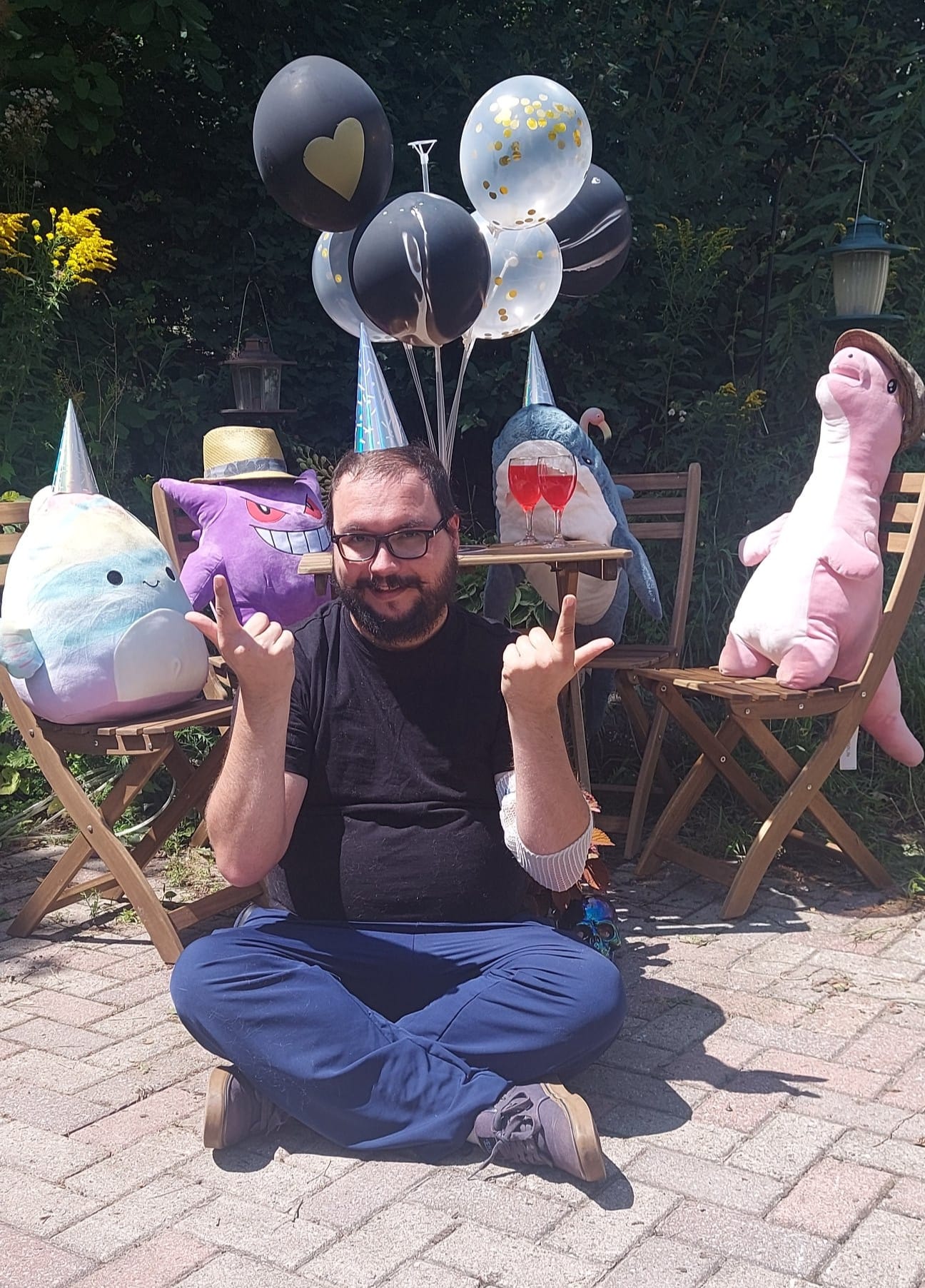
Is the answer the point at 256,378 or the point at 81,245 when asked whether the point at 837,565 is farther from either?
the point at 81,245

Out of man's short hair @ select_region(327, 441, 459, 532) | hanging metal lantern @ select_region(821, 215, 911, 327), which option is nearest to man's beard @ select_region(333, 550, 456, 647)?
man's short hair @ select_region(327, 441, 459, 532)

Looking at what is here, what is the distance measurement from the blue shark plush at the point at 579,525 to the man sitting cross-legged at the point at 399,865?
146 cm

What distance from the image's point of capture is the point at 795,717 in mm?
3777

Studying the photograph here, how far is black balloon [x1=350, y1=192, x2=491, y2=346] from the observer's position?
3.52 metres

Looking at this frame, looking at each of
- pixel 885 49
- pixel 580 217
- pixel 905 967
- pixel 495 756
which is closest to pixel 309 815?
pixel 495 756

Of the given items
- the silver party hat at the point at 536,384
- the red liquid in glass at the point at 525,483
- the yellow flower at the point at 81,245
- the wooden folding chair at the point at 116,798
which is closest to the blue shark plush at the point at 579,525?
the silver party hat at the point at 536,384

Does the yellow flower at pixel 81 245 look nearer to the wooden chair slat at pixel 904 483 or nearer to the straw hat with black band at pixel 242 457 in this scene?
the straw hat with black band at pixel 242 457

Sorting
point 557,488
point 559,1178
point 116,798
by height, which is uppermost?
point 557,488

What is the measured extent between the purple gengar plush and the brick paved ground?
47.9 inches

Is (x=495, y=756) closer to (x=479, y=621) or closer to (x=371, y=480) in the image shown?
(x=479, y=621)

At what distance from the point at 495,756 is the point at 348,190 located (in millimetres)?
1900

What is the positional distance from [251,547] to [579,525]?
1096 millimetres

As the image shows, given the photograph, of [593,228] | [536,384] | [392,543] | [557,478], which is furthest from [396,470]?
[593,228]

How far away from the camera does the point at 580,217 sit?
14.4 ft
